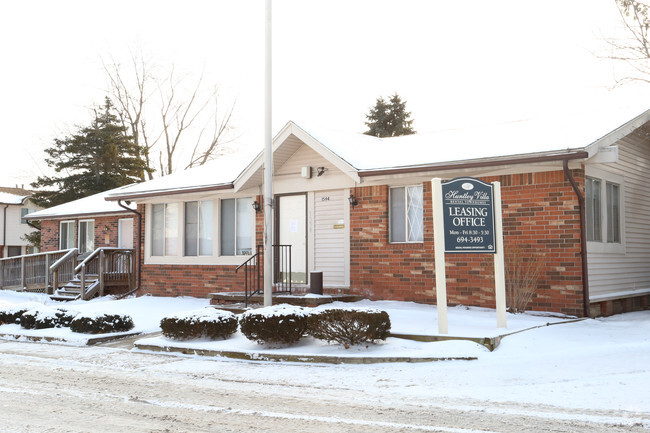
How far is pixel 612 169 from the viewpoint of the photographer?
1413cm

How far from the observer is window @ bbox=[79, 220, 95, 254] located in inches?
998

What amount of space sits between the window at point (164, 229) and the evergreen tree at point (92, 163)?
20.9m

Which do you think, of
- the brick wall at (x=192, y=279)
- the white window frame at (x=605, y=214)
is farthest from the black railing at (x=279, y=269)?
the white window frame at (x=605, y=214)

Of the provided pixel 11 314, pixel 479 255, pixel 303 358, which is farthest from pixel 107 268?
pixel 303 358

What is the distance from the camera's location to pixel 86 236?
25.7 metres

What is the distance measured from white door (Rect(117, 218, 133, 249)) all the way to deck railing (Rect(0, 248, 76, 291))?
6.57ft

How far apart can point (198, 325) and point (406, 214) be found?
5.64 meters

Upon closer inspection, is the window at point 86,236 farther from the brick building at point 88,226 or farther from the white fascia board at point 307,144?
the white fascia board at point 307,144

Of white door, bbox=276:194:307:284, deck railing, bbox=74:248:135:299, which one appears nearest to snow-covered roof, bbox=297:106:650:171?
white door, bbox=276:194:307:284

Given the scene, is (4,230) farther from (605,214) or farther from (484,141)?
(605,214)

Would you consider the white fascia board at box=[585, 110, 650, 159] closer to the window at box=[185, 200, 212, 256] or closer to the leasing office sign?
the leasing office sign

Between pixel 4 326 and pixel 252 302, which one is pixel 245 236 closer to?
pixel 252 302

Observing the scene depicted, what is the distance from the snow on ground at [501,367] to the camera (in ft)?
23.2

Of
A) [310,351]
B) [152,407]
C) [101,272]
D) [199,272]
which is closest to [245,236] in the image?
[199,272]
